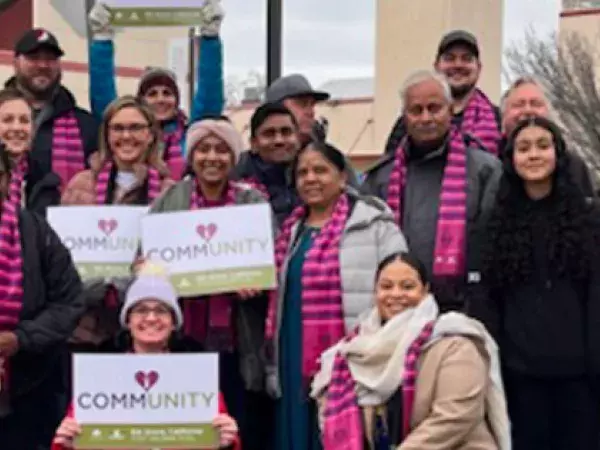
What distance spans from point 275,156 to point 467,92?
1.30m

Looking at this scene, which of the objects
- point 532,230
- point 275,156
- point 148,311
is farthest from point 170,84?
point 532,230

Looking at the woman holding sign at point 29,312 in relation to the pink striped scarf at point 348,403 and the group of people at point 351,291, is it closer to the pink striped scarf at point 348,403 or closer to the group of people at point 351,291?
the group of people at point 351,291

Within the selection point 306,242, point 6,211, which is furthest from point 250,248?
point 6,211

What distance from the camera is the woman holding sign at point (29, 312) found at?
5.91m

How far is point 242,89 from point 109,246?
26081mm

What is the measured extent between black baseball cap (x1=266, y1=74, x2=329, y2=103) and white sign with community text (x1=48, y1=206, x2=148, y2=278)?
122 centimetres

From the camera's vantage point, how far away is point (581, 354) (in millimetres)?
6051

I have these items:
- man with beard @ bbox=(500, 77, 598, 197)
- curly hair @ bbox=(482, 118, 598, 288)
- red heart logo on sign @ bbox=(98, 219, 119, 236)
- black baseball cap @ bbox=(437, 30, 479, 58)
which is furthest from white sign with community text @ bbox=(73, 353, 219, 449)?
black baseball cap @ bbox=(437, 30, 479, 58)

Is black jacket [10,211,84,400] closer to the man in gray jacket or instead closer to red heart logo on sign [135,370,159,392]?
red heart logo on sign [135,370,159,392]

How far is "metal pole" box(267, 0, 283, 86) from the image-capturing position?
10.3 metres

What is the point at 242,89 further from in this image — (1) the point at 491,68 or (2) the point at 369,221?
(2) the point at 369,221

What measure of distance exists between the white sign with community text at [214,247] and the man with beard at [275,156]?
1.35ft

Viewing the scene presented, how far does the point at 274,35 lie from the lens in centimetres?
1044

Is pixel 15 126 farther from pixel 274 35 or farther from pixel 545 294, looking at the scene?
pixel 274 35
